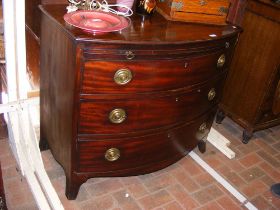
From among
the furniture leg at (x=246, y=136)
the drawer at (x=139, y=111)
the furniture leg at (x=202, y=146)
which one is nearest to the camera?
the drawer at (x=139, y=111)

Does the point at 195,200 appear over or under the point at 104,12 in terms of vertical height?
under

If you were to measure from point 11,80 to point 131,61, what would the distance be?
2.57 ft

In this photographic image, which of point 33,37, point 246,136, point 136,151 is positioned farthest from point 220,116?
point 33,37

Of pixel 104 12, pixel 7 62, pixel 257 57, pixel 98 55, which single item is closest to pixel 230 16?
pixel 257 57

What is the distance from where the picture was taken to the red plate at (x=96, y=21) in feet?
4.69

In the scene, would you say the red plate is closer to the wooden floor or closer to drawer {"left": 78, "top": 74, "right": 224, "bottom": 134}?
drawer {"left": 78, "top": 74, "right": 224, "bottom": 134}

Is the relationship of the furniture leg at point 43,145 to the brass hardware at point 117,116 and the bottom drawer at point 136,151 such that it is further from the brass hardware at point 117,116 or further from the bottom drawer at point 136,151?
the brass hardware at point 117,116

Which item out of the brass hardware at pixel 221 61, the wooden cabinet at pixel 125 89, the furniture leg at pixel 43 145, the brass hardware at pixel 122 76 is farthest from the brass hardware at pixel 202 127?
the furniture leg at pixel 43 145

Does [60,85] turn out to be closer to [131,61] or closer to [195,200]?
[131,61]

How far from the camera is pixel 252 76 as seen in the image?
2.54 m

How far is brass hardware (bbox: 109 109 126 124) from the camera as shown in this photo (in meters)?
1.62

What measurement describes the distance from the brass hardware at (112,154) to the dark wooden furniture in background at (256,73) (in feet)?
4.41

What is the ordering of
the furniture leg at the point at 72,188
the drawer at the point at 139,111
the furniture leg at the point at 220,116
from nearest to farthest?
the drawer at the point at 139,111 < the furniture leg at the point at 72,188 < the furniture leg at the point at 220,116

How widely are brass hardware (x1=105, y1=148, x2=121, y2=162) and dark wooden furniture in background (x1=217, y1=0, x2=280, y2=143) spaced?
134 cm
